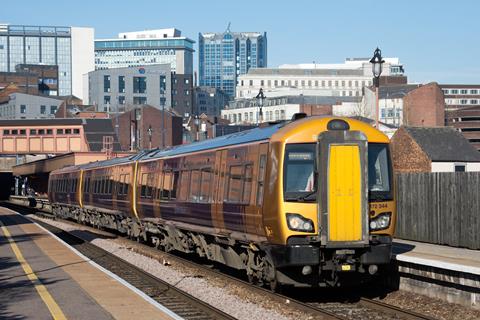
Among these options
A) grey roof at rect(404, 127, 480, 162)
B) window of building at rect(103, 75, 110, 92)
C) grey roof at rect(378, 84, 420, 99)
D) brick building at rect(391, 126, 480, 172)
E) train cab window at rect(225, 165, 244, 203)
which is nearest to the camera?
train cab window at rect(225, 165, 244, 203)

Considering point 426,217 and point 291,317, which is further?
point 426,217

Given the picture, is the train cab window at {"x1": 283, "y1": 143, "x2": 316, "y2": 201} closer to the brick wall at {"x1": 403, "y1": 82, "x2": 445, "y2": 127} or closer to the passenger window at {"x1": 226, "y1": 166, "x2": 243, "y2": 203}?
the passenger window at {"x1": 226, "y1": 166, "x2": 243, "y2": 203}

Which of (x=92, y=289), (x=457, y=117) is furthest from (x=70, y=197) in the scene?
(x=457, y=117)

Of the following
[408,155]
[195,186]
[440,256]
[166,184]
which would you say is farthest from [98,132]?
[440,256]

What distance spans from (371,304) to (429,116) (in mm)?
98479

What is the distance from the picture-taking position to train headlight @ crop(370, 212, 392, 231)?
1420 centimetres

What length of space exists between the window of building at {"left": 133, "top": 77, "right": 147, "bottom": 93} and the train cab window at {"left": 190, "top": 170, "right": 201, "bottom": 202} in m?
133

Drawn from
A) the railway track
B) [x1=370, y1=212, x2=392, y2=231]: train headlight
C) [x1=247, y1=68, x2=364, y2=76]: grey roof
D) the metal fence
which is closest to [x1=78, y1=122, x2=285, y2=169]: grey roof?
[x1=370, y1=212, x2=392, y2=231]: train headlight

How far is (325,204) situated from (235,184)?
122 inches

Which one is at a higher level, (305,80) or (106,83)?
(305,80)

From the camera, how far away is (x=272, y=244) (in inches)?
556

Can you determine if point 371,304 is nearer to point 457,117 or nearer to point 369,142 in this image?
point 369,142

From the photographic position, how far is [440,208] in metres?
21.2

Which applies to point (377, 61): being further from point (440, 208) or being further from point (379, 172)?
point (379, 172)
